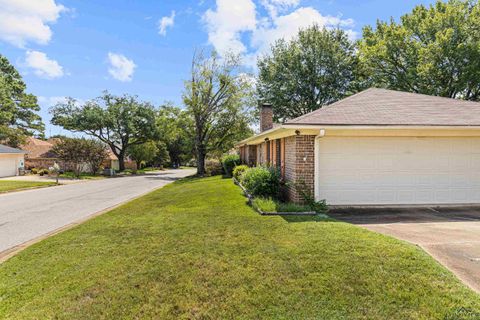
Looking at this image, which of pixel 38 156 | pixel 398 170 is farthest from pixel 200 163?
pixel 38 156

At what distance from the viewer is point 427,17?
23.5 metres

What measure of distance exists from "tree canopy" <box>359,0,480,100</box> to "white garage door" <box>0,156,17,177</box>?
117ft

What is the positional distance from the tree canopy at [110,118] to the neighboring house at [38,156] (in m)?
3.46

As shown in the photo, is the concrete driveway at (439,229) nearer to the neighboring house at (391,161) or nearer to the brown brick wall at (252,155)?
the neighboring house at (391,161)

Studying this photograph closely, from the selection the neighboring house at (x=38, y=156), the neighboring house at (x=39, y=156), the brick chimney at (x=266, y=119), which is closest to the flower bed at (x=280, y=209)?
the brick chimney at (x=266, y=119)

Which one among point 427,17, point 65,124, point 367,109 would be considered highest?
point 427,17

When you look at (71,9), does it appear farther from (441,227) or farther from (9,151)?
(9,151)

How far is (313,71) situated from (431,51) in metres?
9.71

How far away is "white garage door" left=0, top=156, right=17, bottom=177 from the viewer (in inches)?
1090

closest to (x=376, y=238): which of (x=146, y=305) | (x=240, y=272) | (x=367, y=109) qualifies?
(x=240, y=272)

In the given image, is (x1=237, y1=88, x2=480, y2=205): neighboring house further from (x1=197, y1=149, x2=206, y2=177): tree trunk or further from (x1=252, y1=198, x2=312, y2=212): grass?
(x1=197, y1=149, x2=206, y2=177): tree trunk

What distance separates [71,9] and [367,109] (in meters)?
12.4

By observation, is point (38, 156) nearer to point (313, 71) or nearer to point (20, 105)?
point (20, 105)

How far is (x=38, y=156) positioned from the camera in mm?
35531
